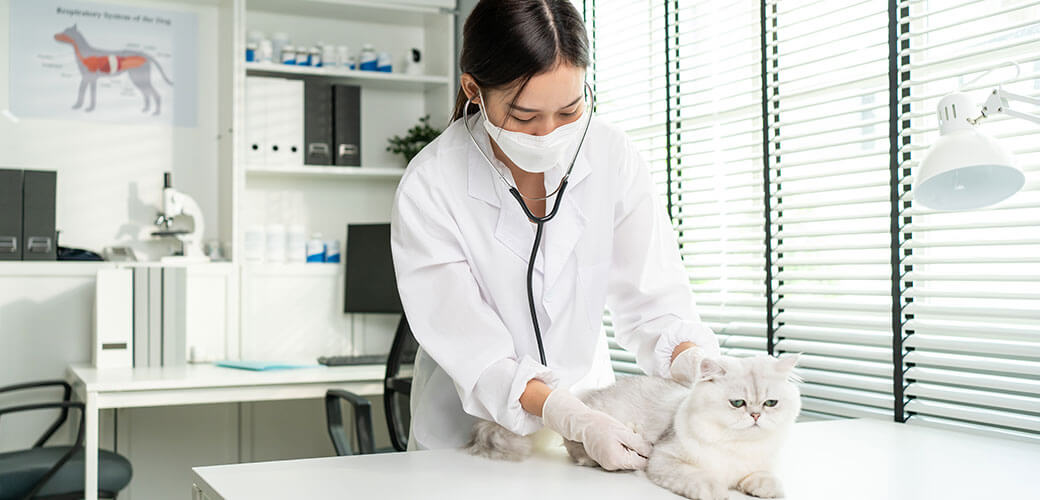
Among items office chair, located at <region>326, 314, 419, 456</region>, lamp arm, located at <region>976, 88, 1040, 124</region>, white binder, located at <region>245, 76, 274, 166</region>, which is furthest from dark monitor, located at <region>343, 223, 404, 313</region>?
lamp arm, located at <region>976, 88, 1040, 124</region>

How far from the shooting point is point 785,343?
2162 millimetres

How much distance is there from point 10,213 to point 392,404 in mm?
1611

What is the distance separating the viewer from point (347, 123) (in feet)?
11.5

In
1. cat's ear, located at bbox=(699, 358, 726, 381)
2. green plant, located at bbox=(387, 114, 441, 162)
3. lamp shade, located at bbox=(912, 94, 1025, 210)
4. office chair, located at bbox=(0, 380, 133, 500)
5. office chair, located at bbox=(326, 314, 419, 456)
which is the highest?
green plant, located at bbox=(387, 114, 441, 162)

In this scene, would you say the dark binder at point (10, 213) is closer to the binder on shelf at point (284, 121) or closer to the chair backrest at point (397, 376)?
the binder on shelf at point (284, 121)

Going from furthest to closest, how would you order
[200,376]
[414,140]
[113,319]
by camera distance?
[414,140] → [113,319] → [200,376]

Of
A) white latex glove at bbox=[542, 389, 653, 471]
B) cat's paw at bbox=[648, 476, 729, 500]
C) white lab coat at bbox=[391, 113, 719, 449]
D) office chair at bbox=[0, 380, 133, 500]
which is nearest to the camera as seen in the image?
cat's paw at bbox=[648, 476, 729, 500]

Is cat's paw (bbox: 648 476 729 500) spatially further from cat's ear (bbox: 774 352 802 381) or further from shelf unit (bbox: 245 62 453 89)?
shelf unit (bbox: 245 62 453 89)

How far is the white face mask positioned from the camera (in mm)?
1377

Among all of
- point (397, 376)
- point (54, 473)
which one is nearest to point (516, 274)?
point (397, 376)

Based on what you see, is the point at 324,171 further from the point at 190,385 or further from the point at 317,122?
the point at 190,385

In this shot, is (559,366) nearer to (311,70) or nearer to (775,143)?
(775,143)

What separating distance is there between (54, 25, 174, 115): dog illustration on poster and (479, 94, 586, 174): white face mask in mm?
2540

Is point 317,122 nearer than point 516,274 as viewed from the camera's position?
No
